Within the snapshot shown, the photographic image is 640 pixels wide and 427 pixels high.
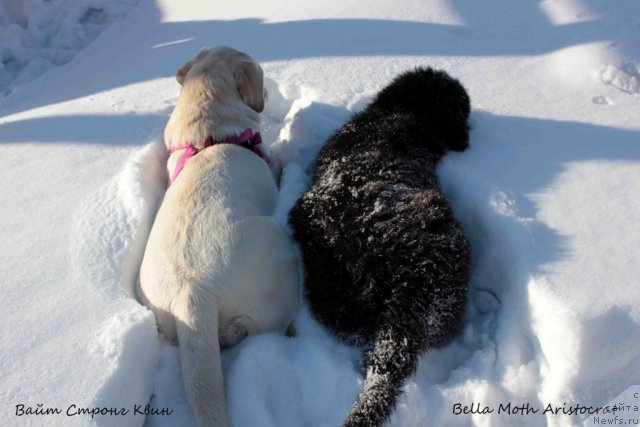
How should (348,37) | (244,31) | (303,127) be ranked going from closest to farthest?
(303,127) → (348,37) → (244,31)

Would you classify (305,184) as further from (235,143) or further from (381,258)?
(381,258)

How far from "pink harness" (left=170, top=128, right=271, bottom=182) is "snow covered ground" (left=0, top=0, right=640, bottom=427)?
21cm

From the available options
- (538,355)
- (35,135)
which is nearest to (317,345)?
(538,355)

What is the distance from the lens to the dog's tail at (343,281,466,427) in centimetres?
196

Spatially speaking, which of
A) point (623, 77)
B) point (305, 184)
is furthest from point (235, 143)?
point (623, 77)

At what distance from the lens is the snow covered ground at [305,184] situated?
2.04 meters

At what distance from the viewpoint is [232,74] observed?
3.15 metres

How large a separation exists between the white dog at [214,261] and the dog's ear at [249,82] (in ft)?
1.14

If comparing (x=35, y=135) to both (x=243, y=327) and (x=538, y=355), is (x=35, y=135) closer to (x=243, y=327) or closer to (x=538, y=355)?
(x=243, y=327)

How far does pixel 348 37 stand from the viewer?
3980 mm

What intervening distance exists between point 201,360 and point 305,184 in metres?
1.21

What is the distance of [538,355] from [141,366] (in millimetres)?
1603

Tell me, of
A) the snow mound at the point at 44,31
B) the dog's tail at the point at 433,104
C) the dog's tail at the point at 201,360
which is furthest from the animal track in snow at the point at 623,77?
the snow mound at the point at 44,31

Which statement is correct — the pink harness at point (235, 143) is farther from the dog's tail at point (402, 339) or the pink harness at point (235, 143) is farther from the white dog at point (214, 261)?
the dog's tail at point (402, 339)
